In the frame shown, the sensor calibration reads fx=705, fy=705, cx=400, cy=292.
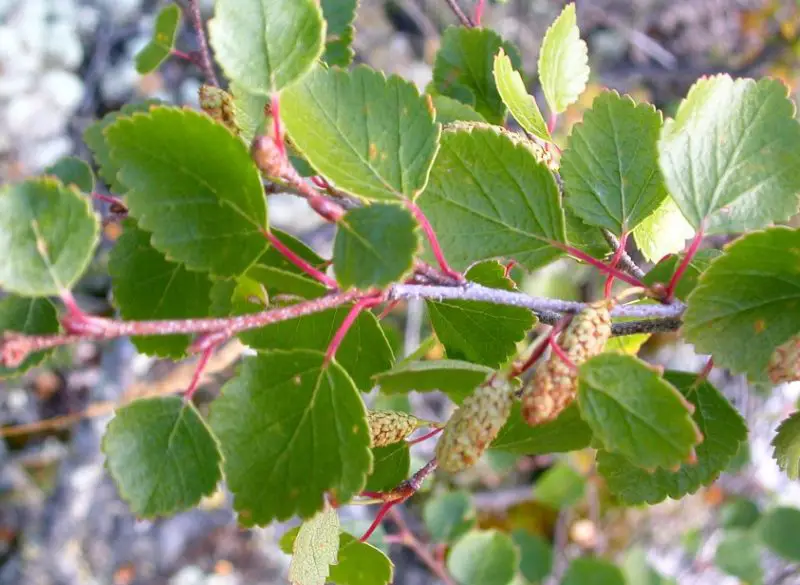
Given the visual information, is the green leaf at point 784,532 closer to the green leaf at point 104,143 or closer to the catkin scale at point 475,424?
the catkin scale at point 475,424

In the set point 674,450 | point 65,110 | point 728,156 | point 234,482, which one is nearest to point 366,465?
point 234,482

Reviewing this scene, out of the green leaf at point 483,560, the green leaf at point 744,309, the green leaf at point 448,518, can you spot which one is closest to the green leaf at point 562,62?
the green leaf at point 744,309

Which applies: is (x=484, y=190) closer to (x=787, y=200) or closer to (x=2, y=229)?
(x=787, y=200)

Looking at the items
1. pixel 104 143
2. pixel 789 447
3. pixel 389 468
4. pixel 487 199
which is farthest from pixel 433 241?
pixel 104 143

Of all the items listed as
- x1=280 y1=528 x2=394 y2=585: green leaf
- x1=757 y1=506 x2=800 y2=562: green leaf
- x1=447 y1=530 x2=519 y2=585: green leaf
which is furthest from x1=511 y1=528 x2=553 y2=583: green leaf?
x1=280 y1=528 x2=394 y2=585: green leaf

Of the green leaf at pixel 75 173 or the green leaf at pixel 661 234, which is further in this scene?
the green leaf at pixel 75 173

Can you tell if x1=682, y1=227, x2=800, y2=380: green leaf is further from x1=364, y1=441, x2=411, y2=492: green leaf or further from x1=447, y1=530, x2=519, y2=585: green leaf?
x1=447, y1=530, x2=519, y2=585: green leaf

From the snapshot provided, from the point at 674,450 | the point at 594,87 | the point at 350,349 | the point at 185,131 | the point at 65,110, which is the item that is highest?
the point at 185,131
